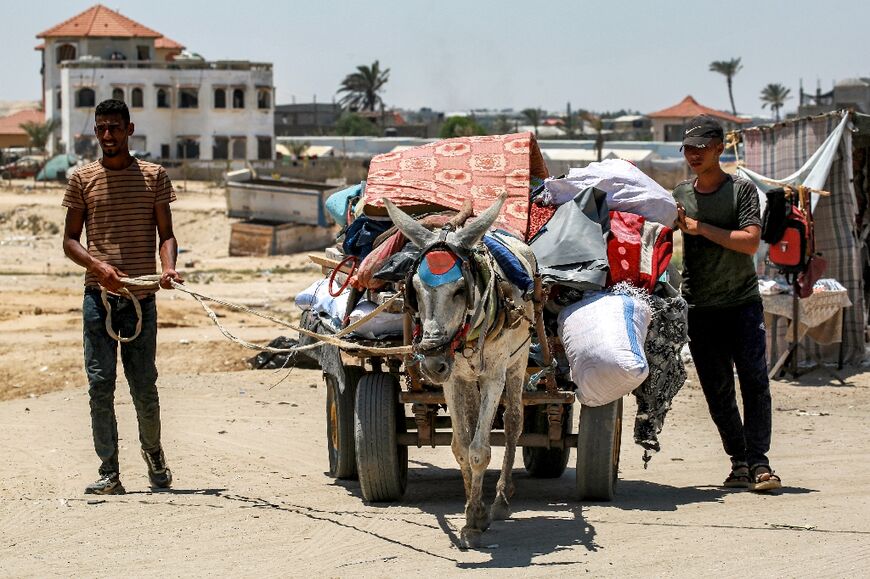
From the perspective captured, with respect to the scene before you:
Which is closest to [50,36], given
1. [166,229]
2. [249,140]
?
[249,140]

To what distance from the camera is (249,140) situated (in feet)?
254

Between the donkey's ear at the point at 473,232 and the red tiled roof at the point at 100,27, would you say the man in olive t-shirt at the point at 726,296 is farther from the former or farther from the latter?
the red tiled roof at the point at 100,27

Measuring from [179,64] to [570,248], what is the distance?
7030 centimetres

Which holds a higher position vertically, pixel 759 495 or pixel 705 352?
pixel 705 352

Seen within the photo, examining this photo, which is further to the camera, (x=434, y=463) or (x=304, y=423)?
(x=304, y=423)

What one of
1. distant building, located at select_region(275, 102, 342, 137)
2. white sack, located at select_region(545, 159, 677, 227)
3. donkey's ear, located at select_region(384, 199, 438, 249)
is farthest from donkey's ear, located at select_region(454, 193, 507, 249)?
distant building, located at select_region(275, 102, 342, 137)

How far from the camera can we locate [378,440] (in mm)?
8414

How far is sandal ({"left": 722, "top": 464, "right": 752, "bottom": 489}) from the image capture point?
9281 mm

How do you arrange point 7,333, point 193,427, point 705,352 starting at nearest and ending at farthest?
point 705,352
point 193,427
point 7,333

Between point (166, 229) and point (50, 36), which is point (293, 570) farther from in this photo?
point (50, 36)

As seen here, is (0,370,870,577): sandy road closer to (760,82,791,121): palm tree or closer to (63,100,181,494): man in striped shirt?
(63,100,181,494): man in striped shirt

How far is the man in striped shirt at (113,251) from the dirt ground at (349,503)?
576 millimetres

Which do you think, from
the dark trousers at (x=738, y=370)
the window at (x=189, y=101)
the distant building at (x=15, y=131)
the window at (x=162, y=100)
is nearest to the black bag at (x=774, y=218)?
the dark trousers at (x=738, y=370)

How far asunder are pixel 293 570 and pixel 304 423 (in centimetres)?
541
